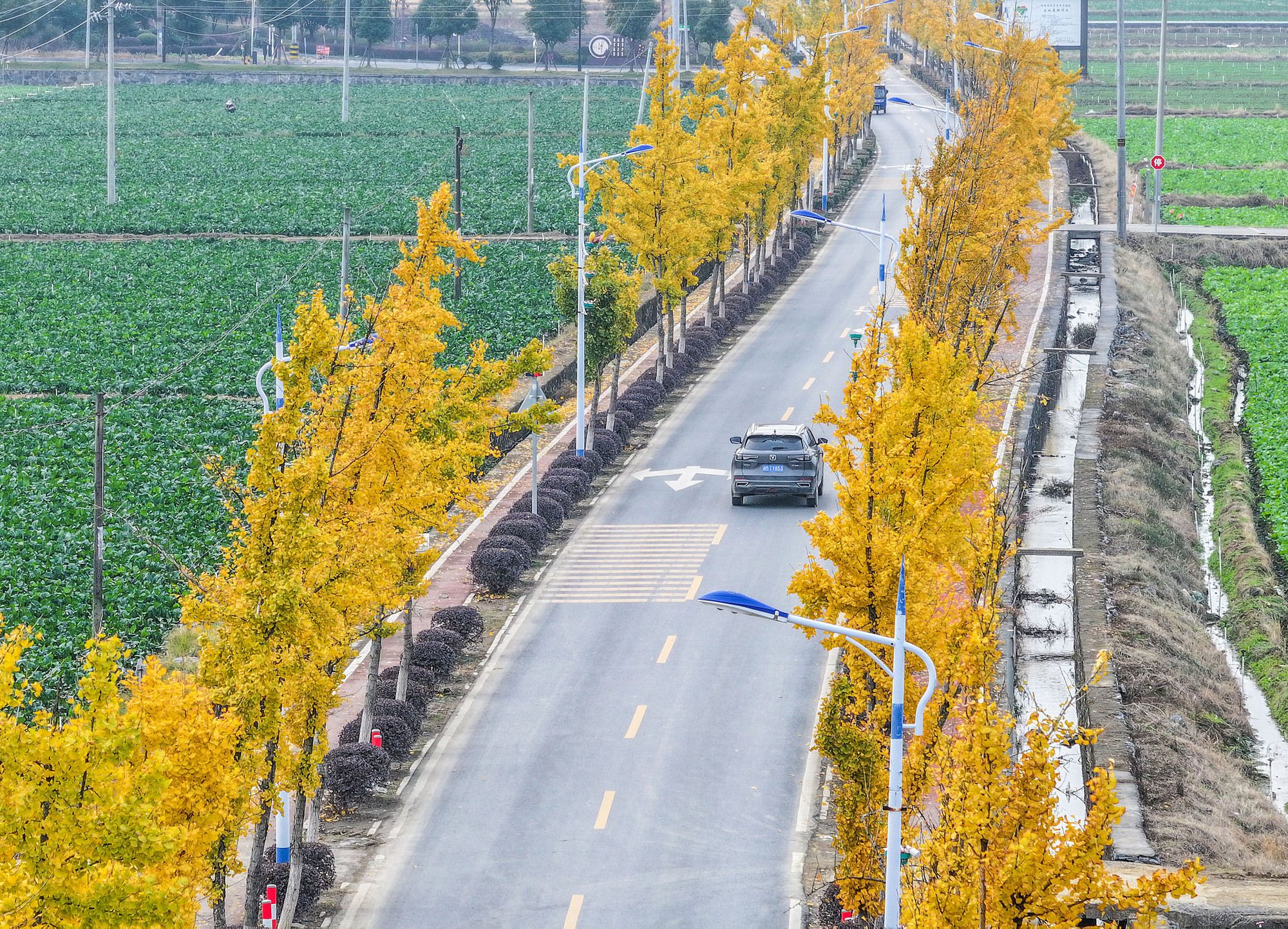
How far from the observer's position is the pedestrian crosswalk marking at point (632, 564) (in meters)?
37.4

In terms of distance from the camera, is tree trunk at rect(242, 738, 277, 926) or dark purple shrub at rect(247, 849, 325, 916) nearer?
tree trunk at rect(242, 738, 277, 926)

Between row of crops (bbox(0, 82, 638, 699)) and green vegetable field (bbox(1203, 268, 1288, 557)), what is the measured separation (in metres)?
23.7

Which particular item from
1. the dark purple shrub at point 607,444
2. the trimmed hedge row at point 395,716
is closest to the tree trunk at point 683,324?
the dark purple shrub at point 607,444

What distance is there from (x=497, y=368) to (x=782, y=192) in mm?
36023

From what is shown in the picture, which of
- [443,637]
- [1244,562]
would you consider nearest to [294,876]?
[443,637]

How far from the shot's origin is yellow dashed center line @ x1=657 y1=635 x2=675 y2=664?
33.9 m

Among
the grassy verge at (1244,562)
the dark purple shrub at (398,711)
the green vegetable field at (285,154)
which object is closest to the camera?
the dark purple shrub at (398,711)

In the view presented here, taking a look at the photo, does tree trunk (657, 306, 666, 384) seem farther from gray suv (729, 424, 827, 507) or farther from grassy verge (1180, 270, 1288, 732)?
grassy verge (1180, 270, 1288, 732)

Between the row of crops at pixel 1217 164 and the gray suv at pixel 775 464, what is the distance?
4774cm

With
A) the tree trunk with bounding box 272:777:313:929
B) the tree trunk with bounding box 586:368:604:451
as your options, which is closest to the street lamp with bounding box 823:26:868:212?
the tree trunk with bounding box 586:368:604:451

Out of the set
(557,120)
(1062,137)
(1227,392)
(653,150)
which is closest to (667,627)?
(653,150)

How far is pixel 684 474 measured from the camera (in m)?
45.6

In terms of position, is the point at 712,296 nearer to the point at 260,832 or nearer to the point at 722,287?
the point at 722,287

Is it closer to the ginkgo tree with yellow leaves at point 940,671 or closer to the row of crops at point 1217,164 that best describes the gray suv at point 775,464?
the ginkgo tree with yellow leaves at point 940,671
